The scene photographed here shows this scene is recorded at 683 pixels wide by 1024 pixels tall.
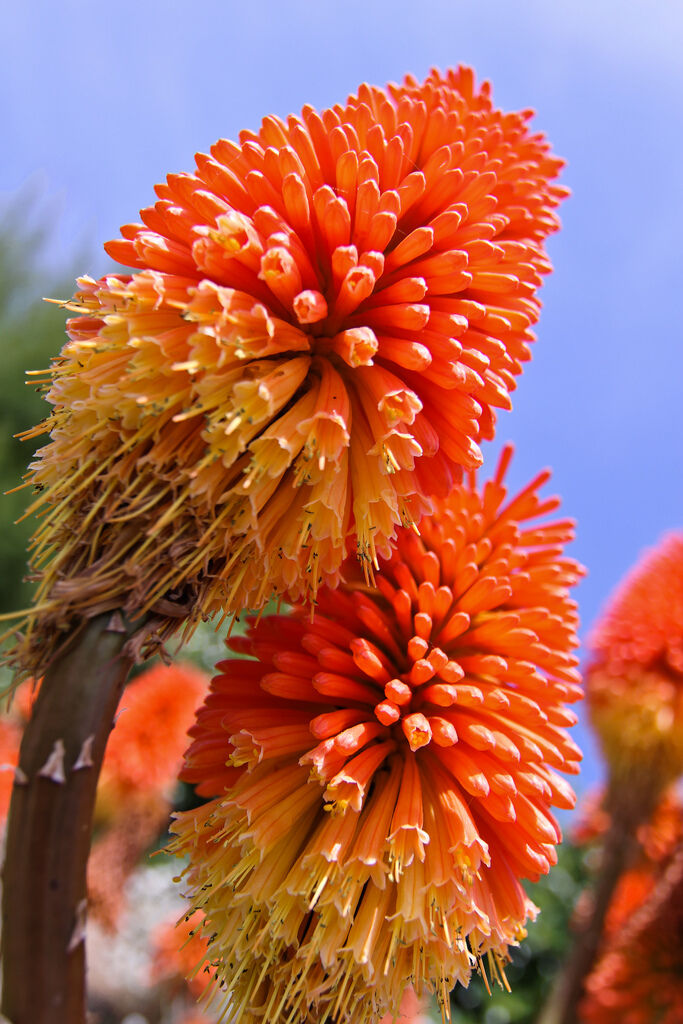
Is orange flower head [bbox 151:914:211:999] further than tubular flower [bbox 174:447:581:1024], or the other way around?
orange flower head [bbox 151:914:211:999]

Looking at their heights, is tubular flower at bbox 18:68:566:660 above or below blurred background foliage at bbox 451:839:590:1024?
above

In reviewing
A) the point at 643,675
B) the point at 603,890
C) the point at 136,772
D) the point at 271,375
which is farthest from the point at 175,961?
the point at 271,375

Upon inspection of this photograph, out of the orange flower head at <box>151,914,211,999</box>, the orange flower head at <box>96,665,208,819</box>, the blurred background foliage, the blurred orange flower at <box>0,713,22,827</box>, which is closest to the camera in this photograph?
→ the orange flower head at <box>151,914,211,999</box>

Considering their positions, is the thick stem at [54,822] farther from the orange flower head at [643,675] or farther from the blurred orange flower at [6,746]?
the blurred orange flower at [6,746]

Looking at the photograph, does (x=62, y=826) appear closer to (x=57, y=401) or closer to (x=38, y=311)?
(x=57, y=401)

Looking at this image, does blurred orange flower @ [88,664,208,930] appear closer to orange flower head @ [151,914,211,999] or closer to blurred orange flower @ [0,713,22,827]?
orange flower head @ [151,914,211,999]

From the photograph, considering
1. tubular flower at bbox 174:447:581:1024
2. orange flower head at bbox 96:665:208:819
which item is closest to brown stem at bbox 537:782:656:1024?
orange flower head at bbox 96:665:208:819

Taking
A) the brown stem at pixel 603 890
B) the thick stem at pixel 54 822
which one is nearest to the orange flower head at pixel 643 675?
the brown stem at pixel 603 890
